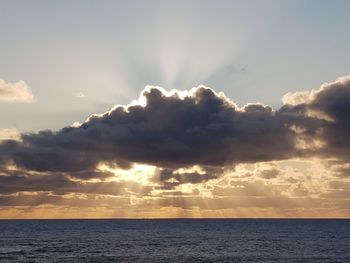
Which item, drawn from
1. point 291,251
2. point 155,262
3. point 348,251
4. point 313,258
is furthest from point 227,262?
point 348,251

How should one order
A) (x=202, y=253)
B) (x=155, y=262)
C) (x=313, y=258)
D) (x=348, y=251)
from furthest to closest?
(x=348, y=251)
(x=202, y=253)
(x=313, y=258)
(x=155, y=262)

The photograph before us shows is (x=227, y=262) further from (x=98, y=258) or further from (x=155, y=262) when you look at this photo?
(x=98, y=258)

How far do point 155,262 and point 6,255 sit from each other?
133ft

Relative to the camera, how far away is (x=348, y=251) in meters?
151

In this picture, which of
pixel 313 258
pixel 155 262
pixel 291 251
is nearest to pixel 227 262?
pixel 155 262

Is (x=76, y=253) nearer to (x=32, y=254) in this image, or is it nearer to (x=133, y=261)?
(x=32, y=254)

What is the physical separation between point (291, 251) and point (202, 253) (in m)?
26.9

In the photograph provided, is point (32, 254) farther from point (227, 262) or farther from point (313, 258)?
point (313, 258)

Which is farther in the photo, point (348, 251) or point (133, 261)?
point (348, 251)

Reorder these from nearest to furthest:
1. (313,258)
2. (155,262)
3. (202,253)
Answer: (155,262)
(313,258)
(202,253)

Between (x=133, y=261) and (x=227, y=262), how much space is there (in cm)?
2169

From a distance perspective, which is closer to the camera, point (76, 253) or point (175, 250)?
point (76, 253)

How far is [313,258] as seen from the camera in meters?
130

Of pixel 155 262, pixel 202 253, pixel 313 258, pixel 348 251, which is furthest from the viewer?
pixel 348 251
